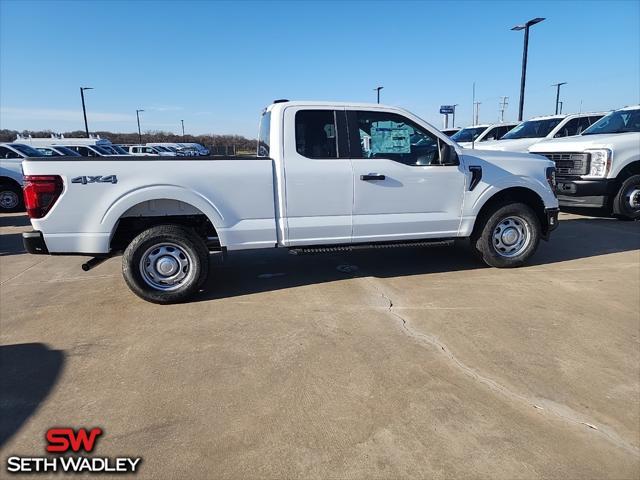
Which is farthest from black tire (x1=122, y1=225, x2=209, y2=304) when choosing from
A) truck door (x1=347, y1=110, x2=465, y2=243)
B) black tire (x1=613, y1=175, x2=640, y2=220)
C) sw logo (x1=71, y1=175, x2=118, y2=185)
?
black tire (x1=613, y1=175, x2=640, y2=220)

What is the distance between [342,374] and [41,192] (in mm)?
3259

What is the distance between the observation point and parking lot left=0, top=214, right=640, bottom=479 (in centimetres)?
224

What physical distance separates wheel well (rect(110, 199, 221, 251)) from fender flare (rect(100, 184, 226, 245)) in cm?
15

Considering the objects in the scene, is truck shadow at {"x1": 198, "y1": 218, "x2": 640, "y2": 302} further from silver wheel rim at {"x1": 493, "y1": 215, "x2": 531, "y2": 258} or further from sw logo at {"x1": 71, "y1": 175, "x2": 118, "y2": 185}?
sw logo at {"x1": 71, "y1": 175, "x2": 118, "y2": 185}

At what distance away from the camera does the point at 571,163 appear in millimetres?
8312

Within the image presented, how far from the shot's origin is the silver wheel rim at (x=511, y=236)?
5.43m

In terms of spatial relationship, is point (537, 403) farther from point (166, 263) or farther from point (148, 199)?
point (148, 199)

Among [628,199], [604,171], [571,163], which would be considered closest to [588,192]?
[604,171]

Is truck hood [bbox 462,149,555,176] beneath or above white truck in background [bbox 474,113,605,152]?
beneath

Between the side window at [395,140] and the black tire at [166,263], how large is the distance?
2.12 m

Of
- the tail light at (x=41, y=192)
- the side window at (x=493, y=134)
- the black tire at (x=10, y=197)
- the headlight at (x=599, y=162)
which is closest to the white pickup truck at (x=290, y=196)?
the tail light at (x=41, y=192)

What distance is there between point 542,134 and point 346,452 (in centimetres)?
1217

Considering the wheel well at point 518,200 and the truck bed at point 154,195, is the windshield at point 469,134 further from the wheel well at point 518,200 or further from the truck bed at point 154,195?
the truck bed at point 154,195

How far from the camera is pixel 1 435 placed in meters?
2.39
